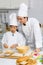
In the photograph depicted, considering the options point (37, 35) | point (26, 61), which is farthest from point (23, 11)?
point (26, 61)

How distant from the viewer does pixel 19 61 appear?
97cm

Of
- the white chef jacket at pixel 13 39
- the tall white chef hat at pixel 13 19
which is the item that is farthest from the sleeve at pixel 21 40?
the tall white chef hat at pixel 13 19

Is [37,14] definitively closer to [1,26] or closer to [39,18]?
[39,18]

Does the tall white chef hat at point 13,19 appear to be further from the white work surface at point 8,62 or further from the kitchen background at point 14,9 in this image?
the white work surface at point 8,62

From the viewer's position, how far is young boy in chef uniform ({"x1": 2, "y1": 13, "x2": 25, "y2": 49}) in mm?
1119

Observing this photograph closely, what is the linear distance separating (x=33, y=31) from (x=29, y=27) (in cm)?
4

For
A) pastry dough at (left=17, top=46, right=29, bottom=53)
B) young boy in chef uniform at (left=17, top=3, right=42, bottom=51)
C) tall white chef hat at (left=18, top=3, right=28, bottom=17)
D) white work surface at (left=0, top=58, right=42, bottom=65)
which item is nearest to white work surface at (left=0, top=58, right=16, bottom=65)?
white work surface at (left=0, top=58, right=42, bottom=65)

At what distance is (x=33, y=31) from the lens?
1132 millimetres

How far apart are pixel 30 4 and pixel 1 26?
0.26 metres

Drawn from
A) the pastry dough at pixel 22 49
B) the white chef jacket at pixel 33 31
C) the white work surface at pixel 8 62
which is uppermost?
the white chef jacket at pixel 33 31

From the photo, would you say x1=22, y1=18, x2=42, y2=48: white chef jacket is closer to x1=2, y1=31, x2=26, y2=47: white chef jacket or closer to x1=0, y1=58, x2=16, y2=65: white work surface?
x1=2, y1=31, x2=26, y2=47: white chef jacket

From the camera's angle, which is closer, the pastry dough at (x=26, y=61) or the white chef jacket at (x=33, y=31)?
the pastry dough at (x=26, y=61)

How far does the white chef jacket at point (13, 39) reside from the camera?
3.77 ft

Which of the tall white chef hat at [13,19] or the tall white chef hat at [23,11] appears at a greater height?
the tall white chef hat at [23,11]
